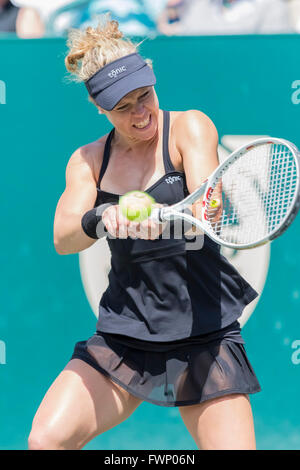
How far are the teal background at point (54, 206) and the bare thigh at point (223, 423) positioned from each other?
789 millimetres

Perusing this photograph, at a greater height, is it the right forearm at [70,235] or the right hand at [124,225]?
the right forearm at [70,235]

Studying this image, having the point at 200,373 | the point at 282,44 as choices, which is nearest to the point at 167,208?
the point at 200,373

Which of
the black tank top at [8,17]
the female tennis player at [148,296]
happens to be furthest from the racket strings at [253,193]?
the black tank top at [8,17]

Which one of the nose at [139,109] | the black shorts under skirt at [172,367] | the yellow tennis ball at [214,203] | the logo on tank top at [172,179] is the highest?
the nose at [139,109]

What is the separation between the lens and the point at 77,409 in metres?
2.19

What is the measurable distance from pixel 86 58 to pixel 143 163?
1.30ft

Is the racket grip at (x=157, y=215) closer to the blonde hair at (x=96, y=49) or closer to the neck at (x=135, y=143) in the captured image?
the neck at (x=135, y=143)

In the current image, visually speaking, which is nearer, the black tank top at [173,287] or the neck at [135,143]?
the black tank top at [173,287]

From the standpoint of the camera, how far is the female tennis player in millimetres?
2215

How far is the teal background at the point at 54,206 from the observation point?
2.88 metres

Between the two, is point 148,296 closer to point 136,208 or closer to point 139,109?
point 136,208

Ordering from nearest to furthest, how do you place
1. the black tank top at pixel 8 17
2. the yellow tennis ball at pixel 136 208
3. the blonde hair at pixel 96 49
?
the yellow tennis ball at pixel 136 208 < the blonde hair at pixel 96 49 < the black tank top at pixel 8 17

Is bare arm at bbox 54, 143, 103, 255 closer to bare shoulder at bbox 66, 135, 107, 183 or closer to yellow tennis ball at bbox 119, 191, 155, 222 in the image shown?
bare shoulder at bbox 66, 135, 107, 183
